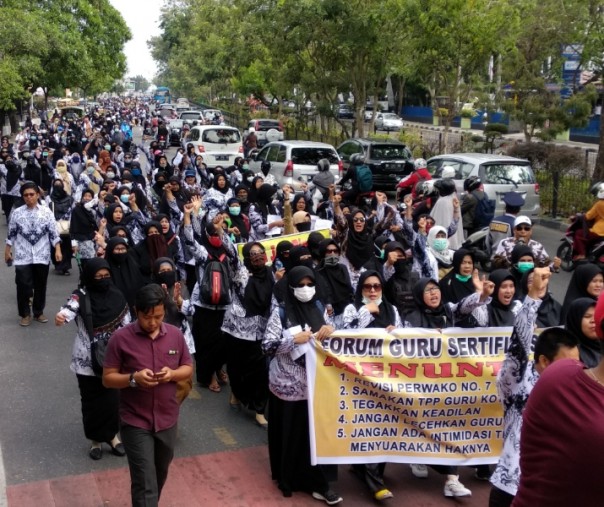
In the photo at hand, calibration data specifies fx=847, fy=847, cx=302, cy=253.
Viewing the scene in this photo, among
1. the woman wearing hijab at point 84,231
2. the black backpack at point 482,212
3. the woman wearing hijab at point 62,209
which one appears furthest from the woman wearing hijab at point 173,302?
the black backpack at point 482,212

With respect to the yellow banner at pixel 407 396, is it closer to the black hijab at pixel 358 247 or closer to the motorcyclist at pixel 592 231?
the black hijab at pixel 358 247

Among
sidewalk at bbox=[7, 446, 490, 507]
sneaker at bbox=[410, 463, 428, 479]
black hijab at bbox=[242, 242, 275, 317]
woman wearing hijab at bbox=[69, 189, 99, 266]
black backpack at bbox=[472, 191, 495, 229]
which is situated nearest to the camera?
sidewalk at bbox=[7, 446, 490, 507]

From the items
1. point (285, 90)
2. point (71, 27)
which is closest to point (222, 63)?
point (71, 27)

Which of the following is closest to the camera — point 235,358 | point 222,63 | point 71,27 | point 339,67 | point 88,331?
point 88,331

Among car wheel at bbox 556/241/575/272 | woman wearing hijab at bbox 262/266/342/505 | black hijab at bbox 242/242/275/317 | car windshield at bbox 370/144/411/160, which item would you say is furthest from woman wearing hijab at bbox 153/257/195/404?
car windshield at bbox 370/144/411/160

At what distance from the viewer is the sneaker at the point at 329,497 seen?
18.1ft

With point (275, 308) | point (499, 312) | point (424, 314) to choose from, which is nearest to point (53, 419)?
point (275, 308)

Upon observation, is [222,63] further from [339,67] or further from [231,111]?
[339,67]

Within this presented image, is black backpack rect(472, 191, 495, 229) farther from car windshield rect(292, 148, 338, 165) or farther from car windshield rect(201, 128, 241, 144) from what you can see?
car windshield rect(201, 128, 241, 144)

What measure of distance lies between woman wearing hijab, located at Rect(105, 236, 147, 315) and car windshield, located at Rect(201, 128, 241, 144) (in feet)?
68.3

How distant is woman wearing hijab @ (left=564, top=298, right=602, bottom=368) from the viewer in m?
4.22

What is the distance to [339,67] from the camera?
2820 cm

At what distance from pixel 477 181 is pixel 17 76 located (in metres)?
21.0

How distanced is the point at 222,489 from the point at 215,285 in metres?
2.14
